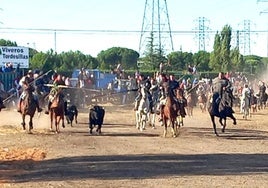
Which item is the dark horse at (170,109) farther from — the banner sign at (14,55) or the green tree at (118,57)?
the green tree at (118,57)

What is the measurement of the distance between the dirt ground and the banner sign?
23.7 meters

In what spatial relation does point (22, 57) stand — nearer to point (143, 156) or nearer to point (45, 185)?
point (143, 156)

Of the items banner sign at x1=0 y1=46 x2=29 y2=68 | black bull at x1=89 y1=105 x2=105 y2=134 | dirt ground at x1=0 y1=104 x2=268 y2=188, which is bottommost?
dirt ground at x1=0 y1=104 x2=268 y2=188

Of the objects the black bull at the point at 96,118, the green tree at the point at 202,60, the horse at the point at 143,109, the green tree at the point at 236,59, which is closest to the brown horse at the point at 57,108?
the black bull at the point at 96,118

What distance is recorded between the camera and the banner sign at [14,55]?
58.0m

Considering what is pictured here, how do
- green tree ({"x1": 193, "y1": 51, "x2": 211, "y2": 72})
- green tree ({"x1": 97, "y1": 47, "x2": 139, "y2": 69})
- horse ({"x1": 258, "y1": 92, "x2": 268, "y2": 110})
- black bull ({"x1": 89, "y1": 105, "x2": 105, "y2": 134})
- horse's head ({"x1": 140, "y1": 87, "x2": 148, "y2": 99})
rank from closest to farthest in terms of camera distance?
black bull ({"x1": 89, "y1": 105, "x2": 105, "y2": 134}) < horse's head ({"x1": 140, "y1": 87, "x2": 148, "y2": 99}) < horse ({"x1": 258, "y1": 92, "x2": 268, "y2": 110}) < green tree ({"x1": 193, "y1": 51, "x2": 211, "y2": 72}) < green tree ({"x1": 97, "y1": 47, "x2": 139, "y2": 69})

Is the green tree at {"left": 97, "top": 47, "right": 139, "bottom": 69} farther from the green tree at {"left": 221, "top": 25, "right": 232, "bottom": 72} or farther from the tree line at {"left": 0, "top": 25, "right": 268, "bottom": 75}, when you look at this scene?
the green tree at {"left": 221, "top": 25, "right": 232, "bottom": 72}

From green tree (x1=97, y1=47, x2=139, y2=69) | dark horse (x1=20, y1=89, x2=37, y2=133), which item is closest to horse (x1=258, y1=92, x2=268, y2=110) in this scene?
dark horse (x1=20, y1=89, x2=37, y2=133)

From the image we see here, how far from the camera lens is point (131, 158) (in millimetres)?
21234

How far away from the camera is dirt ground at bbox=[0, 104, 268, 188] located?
55.1 feet

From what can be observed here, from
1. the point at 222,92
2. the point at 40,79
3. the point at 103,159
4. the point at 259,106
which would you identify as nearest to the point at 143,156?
the point at 103,159

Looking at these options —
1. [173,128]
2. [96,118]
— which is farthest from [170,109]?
[96,118]

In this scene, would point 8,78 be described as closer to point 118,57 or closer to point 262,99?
point 262,99

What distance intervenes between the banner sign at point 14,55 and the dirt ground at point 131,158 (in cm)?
2369
